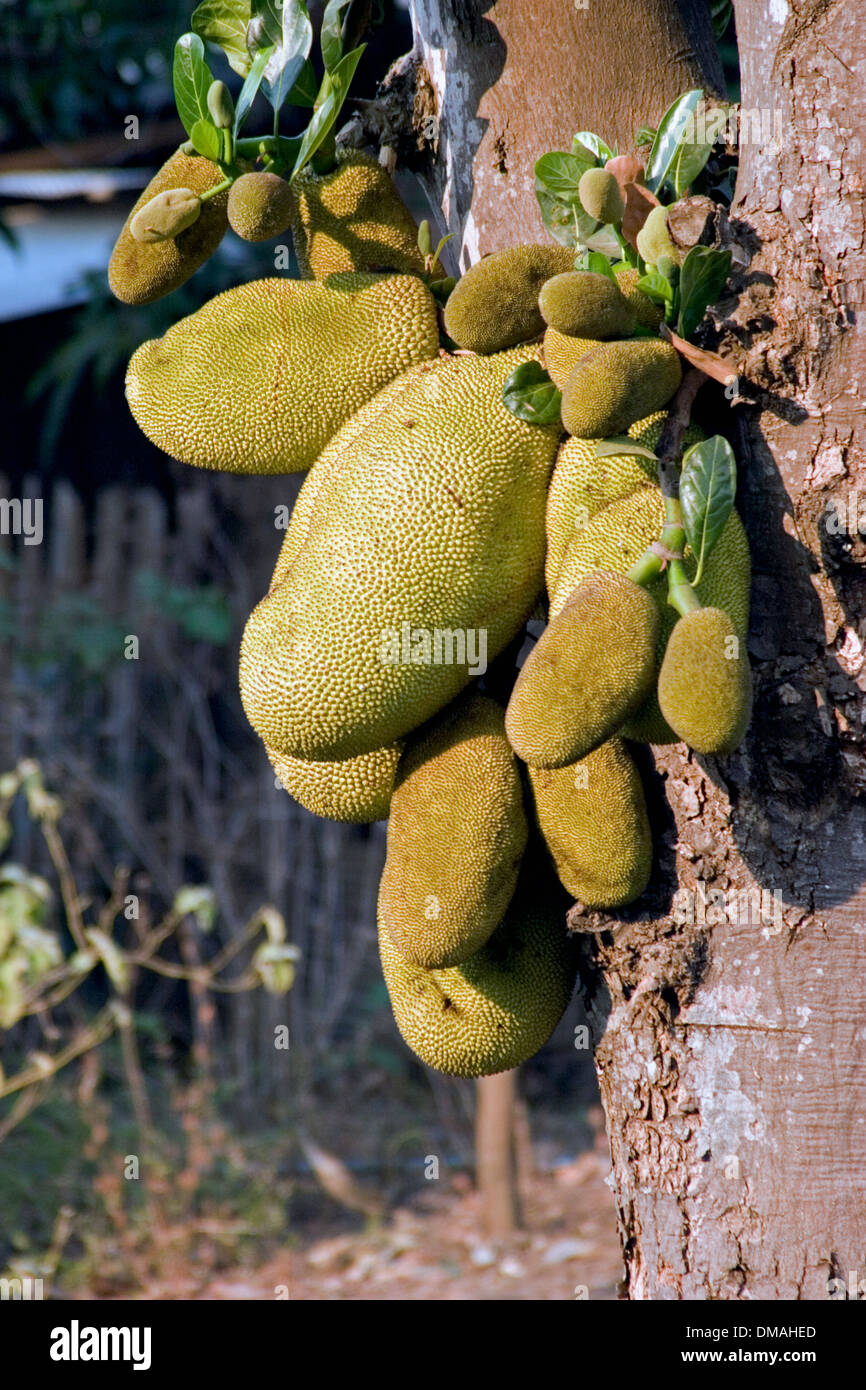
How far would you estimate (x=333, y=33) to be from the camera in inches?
49.3

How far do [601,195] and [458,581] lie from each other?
32 cm

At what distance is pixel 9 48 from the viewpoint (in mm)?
4051

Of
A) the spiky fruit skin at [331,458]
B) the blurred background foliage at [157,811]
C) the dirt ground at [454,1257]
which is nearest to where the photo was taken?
the spiky fruit skin at [331,458]

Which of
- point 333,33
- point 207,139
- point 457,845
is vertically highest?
point 333,33

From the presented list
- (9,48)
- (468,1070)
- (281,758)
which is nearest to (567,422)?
(281,758)

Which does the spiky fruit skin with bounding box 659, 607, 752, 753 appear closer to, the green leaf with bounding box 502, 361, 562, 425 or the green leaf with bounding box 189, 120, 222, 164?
the green leaf with bounding box 502, 361, 562, 425

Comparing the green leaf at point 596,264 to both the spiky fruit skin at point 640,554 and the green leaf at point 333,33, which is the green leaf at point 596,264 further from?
the green leaf at point 333,33

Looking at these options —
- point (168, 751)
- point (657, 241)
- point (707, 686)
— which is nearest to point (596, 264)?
point (657, 241)

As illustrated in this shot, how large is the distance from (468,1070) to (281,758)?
340 millimetres

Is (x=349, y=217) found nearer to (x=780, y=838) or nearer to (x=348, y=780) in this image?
(x=348, y=780)

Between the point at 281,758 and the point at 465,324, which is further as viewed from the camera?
the point at 281,758

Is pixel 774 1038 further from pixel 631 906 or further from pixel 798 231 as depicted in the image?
pixel 798 231

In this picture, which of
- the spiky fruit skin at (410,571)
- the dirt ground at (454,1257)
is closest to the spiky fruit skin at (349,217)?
the spiky fruit skin at (410,571)

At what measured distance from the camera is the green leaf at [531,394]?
42.4 inches
